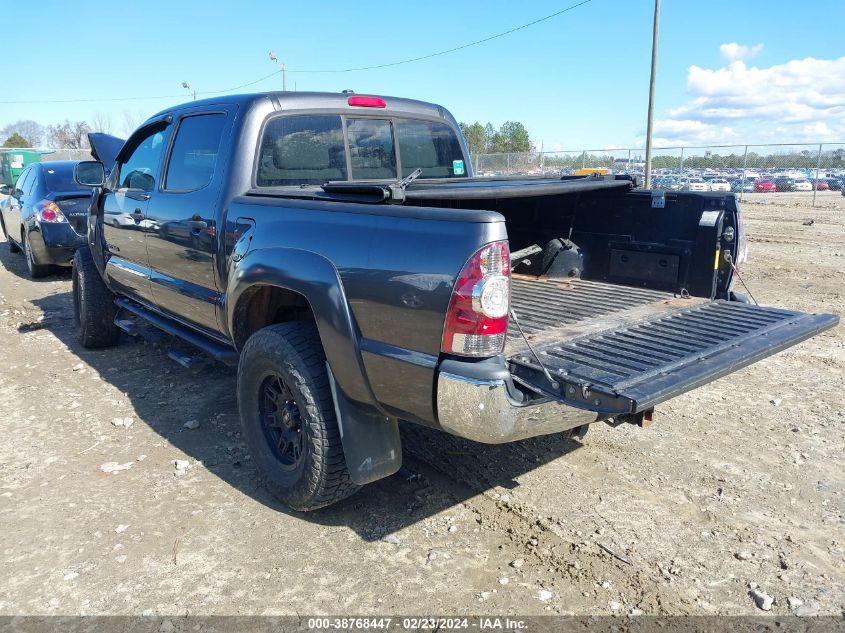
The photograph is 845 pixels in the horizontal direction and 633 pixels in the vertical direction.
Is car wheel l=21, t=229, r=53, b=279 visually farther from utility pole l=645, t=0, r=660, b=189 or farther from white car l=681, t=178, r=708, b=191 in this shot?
white car l=681, t=178, r=708, b=191

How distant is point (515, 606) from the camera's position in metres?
2.70

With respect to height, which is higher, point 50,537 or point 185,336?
point 185,336

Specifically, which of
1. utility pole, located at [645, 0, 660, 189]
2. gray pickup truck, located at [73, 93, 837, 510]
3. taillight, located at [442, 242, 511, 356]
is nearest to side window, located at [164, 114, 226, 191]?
gray pickup truck, located at [73, 93, 837, 510]

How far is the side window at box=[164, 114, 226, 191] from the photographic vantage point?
4.05 metres

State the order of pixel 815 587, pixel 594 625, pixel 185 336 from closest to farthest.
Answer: pixel 594 625 < pixel 815 587 < pixel 185 336

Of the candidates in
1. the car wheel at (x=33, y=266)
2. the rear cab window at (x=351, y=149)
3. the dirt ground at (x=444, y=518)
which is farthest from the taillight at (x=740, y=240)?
the car wheel at (x=33, y=266)

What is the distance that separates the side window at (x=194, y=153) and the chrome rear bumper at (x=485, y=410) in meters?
2.27

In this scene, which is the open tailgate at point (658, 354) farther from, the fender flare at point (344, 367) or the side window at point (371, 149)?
the side window at point (371, 149)

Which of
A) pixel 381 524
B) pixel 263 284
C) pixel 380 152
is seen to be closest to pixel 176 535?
pixel 381 524

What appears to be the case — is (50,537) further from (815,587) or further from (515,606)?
(815,587)

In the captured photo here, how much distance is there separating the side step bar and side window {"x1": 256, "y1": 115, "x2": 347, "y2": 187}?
106 cm

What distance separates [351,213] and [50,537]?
2167mm

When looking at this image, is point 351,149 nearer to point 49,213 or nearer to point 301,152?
point 301,152

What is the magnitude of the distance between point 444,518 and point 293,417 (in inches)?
36.3
